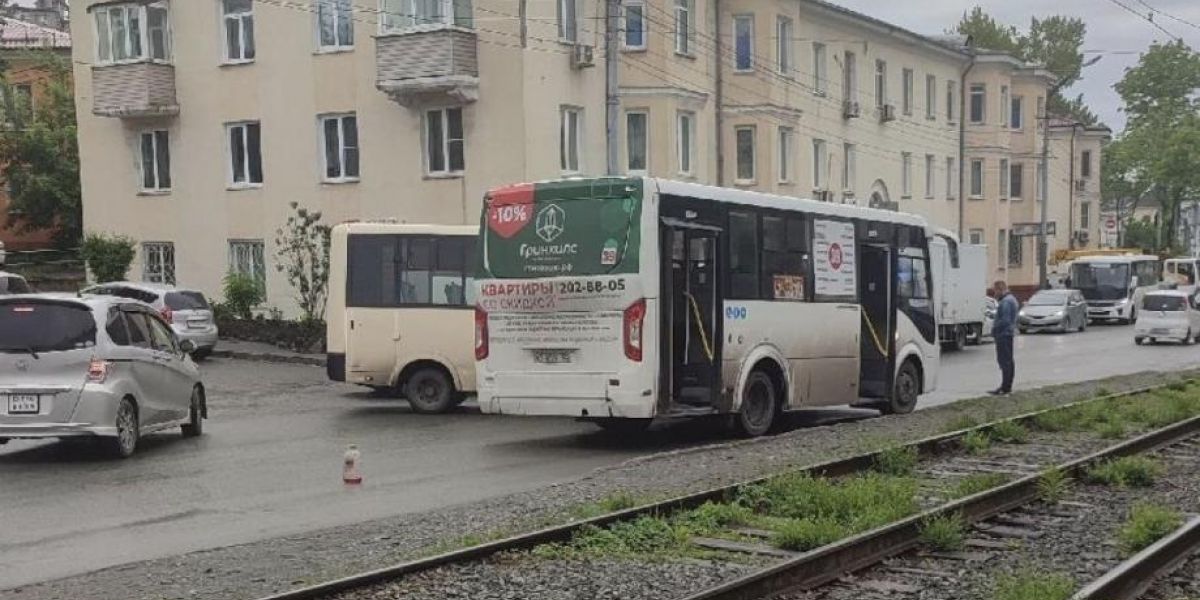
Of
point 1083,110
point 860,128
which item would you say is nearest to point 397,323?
point 860,128

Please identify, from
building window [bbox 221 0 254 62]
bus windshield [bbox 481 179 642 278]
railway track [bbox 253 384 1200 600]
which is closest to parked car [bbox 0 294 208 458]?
bus windshield [bbox 481 179 642 278]

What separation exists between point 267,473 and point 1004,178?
49540 millimetres

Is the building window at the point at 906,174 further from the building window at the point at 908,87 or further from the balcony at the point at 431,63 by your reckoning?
the balcony at the point at 431,63

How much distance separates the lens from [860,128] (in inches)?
1826

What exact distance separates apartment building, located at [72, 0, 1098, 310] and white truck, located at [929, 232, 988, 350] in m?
5.97

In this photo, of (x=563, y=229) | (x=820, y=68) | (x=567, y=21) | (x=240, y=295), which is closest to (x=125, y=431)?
(x=563, y=229)

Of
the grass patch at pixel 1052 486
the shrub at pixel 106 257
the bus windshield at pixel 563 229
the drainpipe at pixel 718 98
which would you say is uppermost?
the drainpipe at pixel 718 98

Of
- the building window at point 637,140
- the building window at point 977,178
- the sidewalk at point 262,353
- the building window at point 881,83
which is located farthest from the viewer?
the building window at point 977,178

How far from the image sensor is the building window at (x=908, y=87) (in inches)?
1964

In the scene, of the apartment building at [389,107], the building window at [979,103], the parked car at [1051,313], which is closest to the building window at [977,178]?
the building window at [979,103]

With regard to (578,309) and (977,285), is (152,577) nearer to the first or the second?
(578,309)

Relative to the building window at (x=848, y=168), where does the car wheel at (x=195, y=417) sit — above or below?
below

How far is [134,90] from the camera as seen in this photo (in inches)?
1353

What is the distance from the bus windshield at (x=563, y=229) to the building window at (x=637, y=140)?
63.2 ft
